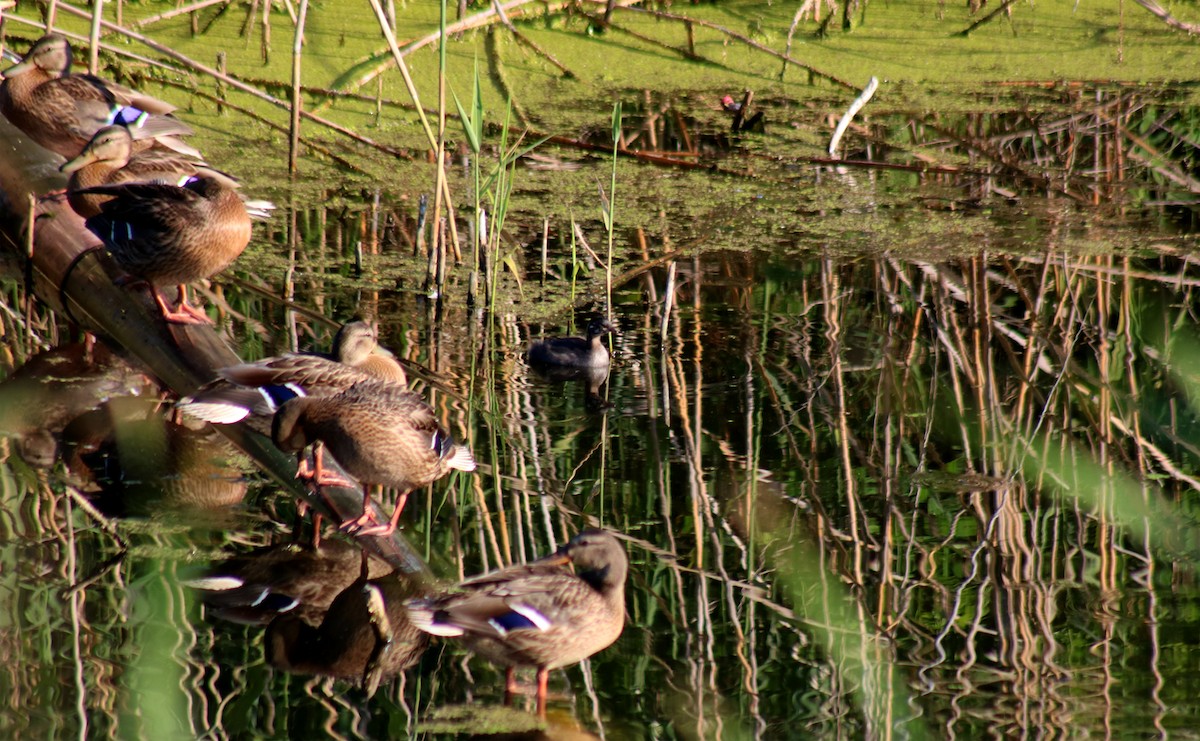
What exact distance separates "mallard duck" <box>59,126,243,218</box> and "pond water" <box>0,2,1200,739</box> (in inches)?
20.8

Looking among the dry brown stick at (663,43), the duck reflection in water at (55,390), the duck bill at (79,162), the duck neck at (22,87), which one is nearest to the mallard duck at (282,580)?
the duck reflection in water at (55,390)

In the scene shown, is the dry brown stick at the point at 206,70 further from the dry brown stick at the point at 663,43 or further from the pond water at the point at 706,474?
the dry brown stick at the point at 663,43

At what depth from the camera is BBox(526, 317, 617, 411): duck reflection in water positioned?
17.6 ft

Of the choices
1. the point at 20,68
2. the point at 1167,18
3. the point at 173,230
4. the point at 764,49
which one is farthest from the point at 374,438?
the point at 1167,18

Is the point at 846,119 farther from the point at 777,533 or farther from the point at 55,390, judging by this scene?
the point at 55,390

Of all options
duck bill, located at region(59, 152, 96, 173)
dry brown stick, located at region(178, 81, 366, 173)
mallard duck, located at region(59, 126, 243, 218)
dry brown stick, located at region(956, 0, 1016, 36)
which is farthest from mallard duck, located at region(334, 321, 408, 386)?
dry brown stick, located at region(956, 0, 1016, 36)

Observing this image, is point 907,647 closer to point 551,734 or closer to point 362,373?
point 551,734

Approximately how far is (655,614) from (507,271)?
314cm

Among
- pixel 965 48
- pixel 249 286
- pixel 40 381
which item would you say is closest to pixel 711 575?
pixel 40 381

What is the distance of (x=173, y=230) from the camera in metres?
5.16

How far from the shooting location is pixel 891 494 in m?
4.46

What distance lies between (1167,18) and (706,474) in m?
7.40

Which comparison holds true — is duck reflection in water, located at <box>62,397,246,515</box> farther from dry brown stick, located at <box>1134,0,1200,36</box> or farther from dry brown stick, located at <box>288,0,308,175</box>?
dry brown stick, located at <box>1134,0,1200,36</box>

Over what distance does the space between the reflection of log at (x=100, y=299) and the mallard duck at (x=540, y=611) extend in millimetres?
956
